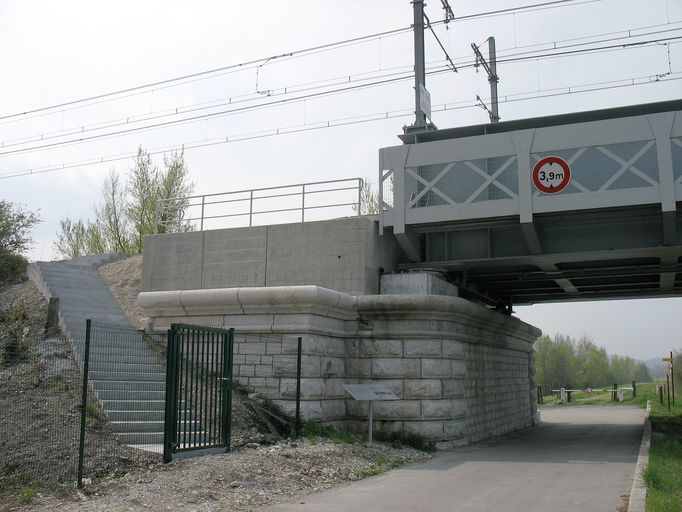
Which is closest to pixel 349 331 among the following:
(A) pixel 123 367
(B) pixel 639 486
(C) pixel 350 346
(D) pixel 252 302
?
(C) pixel 350 346

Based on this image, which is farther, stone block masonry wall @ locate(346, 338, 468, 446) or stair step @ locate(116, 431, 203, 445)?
stone block masonry wall @ locate(346, 338, 468, 446)

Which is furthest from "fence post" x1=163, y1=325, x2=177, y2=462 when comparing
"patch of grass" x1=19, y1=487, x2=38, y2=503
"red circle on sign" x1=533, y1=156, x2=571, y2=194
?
"red circle on sign" x1=533, y1=156, x2=571, y2=194

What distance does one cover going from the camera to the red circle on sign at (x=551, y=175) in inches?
596

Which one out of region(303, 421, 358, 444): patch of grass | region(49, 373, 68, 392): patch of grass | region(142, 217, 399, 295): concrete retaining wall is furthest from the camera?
region(142, 217, 399, 295): concrete retaining wall

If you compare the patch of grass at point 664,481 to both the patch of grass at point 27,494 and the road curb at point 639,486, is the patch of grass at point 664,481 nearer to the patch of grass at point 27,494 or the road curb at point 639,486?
the road curb at point 639,486

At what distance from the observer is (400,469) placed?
1198 centimetres

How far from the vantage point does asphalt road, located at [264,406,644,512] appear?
8.55 meters

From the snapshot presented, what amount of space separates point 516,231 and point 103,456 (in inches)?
435

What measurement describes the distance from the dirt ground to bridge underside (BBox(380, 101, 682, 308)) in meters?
5.77

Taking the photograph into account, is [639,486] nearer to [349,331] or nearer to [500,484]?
[500,484]

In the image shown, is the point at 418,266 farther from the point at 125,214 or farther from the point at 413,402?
the point at 125,214

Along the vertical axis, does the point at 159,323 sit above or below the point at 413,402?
above

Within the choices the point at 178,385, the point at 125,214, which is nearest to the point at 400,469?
the point at 178,385

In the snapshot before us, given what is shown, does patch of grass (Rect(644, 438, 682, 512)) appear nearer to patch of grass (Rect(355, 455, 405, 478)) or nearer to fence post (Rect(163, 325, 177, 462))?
patch of grass (Rect(355, 455, 405, 478))
